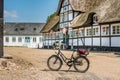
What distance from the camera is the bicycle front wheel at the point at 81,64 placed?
52.7 feet

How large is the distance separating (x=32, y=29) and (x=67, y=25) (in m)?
44.4

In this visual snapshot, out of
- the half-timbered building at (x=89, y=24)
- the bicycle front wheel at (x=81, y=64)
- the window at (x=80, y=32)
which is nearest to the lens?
the bicycle front wheel at (x=81, y=64)

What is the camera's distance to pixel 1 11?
65.0 feet

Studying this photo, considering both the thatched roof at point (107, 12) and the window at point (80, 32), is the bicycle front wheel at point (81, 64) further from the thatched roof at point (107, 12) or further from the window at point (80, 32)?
the window at point (80, 32)

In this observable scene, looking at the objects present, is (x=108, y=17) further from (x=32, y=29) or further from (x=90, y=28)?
(x=32, y=29)

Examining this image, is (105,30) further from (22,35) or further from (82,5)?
(22,35)

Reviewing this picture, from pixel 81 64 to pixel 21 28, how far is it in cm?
8547

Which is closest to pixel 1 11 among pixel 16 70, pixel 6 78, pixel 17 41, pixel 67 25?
pixel 16 70

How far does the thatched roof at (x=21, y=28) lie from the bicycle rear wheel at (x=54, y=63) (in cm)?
8292

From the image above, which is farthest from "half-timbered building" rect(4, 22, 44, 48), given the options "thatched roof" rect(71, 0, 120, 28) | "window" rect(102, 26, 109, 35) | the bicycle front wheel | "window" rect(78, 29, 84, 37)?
the bicycle front wheel

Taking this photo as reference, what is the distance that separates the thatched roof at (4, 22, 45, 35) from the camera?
325 ft

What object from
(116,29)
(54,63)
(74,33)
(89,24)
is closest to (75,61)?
(54,63)

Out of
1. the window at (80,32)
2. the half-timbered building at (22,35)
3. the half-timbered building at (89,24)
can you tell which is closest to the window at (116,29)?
A: the half-timbered building at (89,24)

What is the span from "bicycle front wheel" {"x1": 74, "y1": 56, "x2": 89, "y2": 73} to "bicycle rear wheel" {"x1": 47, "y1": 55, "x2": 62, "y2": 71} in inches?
30.0
